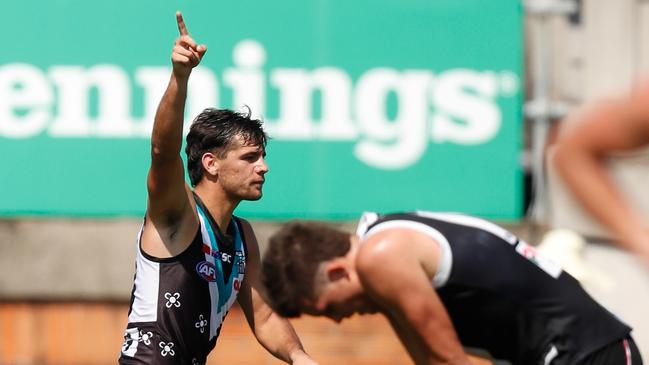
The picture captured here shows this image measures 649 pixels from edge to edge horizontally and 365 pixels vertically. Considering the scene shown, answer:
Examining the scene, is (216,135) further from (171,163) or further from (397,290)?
(397,290)

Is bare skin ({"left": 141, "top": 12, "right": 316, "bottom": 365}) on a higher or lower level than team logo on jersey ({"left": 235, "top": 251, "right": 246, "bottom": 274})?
higher

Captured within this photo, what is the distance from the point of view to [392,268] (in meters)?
4.14

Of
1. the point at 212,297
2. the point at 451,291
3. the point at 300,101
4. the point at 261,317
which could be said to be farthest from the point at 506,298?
the point at 300,101

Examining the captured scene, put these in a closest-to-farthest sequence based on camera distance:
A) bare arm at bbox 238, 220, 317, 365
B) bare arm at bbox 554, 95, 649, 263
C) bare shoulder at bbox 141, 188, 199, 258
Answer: bare arm at bbox 554, 95, 649, 263
bare shoulder at bbox 141, 188, 199, 258
bare arm at bbox 238, 220, 317, 365

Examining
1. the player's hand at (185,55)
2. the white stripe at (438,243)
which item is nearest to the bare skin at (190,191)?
the player's hand at (185,55)

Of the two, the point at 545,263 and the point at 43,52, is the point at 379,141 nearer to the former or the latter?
the point at 43,52

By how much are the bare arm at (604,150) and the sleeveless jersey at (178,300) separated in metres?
2.68

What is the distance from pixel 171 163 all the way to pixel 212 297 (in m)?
0.67

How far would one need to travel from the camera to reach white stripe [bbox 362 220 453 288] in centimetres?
426

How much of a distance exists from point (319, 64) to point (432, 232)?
4.96 m

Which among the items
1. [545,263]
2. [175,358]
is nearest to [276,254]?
[545,263]

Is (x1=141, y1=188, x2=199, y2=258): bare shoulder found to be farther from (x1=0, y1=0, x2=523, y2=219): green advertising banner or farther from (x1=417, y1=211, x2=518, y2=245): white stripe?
(x1=0, y1=0, x2=523, y2=219): green advertising banner

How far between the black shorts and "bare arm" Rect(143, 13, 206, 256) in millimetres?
1869

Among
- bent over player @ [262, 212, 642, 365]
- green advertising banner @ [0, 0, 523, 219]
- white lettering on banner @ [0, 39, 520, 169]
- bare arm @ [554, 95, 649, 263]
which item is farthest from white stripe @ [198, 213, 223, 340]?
white lettering on banner @ [0, 39, 520, 169]
